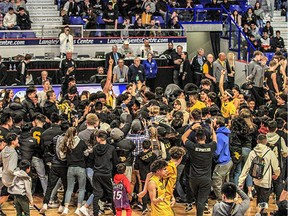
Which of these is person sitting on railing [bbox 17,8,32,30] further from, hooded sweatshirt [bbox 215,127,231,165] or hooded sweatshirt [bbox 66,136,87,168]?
hooded sweatshirt [bbox 215,127,231,165]

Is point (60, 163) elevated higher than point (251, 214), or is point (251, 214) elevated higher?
point (60, 163)

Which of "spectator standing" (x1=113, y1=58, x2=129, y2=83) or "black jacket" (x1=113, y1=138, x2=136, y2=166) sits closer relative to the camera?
"black jacket" (x1=113, y1=138, x2=136, y2=166)

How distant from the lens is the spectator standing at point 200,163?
11.7 meters

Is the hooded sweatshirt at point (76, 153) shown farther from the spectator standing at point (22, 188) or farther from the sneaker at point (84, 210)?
the spectator standing at point (22, 188)

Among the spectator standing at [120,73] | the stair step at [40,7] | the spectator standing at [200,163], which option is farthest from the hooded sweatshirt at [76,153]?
the stair step at [40,7]

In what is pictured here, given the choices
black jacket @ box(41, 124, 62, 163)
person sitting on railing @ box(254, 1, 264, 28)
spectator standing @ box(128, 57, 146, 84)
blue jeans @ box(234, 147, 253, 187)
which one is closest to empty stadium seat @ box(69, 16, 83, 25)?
spectator standing @ box(128, 57, 146, 84)

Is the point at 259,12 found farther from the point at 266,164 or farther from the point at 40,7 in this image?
the point at 266,164

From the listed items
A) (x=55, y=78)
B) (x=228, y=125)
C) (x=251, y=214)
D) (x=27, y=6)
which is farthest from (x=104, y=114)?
(x=27, y=6)

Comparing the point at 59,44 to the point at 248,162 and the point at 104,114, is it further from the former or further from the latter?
the point at 248,162

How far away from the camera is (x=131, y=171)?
513 inches

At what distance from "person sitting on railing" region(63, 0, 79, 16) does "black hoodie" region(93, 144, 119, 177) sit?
46.3 ft

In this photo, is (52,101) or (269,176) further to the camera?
(52,101)

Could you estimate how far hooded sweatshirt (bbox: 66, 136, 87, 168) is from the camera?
496 inches

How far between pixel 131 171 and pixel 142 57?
10784 mm
